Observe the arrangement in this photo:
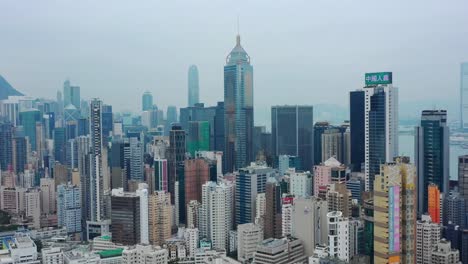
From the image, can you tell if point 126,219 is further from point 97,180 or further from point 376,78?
point 376,78

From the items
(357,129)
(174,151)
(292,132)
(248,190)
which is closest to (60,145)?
→ (174,151)

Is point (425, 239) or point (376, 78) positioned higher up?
point (376, 78)

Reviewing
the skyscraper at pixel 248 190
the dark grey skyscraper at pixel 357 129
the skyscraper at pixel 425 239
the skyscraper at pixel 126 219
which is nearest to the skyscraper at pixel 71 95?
the skyscraper at pixel 126 219

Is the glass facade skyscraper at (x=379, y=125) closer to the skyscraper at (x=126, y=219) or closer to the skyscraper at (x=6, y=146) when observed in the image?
the skyscraper at (x=126, y=219)

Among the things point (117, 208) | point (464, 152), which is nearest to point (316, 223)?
point (464, 152)

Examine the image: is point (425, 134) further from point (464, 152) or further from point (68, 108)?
point (68, 108)

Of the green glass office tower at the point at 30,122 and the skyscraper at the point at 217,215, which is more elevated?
the green glass office tower at the point at 30,122
